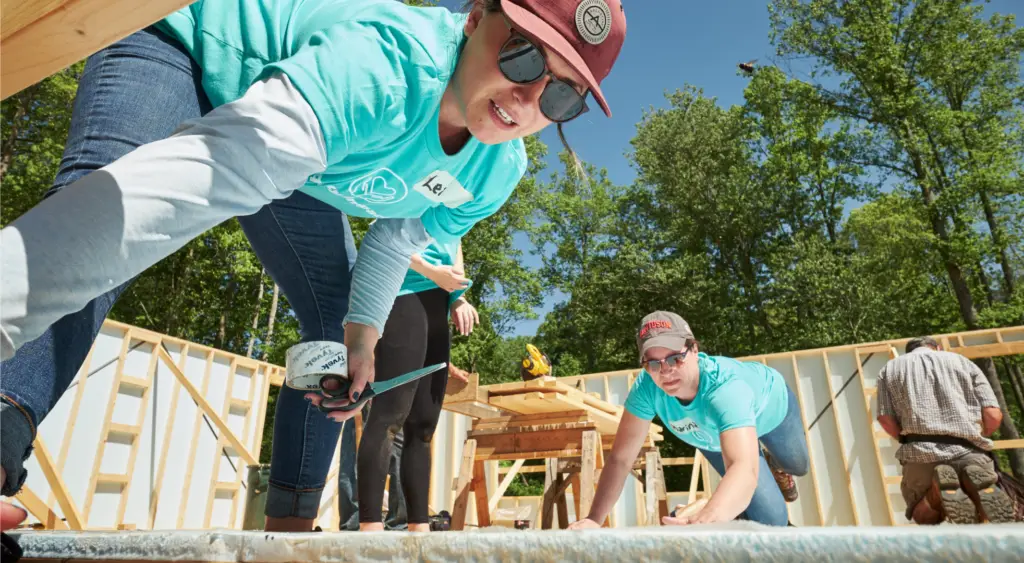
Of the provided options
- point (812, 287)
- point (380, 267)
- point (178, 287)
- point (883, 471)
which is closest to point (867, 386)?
point (883, 471)

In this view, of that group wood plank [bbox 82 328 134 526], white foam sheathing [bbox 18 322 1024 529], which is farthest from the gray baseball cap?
wood plank [bbox 82 328 134 526]

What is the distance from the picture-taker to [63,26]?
2.53ft

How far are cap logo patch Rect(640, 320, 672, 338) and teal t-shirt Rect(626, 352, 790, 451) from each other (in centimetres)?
21

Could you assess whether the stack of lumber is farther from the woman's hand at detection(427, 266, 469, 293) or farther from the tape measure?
the tape measure

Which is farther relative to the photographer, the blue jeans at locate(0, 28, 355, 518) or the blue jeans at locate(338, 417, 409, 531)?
the blue jeans at locate(338, 417, 409, 531)

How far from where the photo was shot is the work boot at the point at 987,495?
12.4 feet

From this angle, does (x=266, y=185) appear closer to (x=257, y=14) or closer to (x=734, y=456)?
(x=257, y=14)

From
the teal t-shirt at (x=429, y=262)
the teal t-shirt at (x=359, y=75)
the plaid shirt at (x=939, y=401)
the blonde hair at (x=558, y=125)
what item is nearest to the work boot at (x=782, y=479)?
the plaid shirt at (x=939, y=401)

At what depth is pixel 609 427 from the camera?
5.28 meters

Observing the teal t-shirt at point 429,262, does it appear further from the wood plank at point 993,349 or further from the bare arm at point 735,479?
the wood plank at point 993,349

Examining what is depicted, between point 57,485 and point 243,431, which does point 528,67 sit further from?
point 243,431

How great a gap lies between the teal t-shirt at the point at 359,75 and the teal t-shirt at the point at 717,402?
5.20ft

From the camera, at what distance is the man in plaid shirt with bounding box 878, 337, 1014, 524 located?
382 cm

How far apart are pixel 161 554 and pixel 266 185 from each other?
1.44ft
